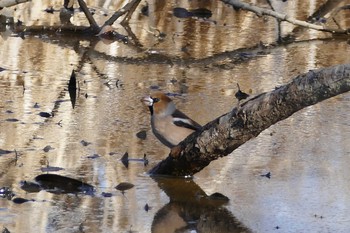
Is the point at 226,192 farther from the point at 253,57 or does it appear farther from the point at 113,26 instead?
the point at 113,26

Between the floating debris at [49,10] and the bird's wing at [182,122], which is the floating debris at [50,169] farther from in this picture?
the floating debris at [49,10]

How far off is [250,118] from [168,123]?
892mm

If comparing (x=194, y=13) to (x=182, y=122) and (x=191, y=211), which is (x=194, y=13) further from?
(x=191, y=211)

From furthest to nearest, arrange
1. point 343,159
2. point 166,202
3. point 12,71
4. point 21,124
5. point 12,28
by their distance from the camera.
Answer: point 12,28, point 12,71, point 21,124, point 343,159, point 166,202

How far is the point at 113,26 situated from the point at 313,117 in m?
4.67

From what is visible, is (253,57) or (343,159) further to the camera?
(253,57)

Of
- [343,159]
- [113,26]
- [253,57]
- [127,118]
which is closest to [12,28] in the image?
[113,26]

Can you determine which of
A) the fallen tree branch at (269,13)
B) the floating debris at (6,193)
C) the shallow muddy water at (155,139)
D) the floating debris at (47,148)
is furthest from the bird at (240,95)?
the floating debris at (6,193)

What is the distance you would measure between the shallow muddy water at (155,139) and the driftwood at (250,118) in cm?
16

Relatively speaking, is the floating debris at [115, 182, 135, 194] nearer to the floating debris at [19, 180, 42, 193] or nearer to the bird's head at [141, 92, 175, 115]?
the floating debris at [19, 180, 42, 193]

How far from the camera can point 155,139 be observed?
777 cm

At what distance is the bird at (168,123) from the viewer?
7.00 meters

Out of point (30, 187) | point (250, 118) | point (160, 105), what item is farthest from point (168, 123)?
point (30, 187)

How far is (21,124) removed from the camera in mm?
7957
